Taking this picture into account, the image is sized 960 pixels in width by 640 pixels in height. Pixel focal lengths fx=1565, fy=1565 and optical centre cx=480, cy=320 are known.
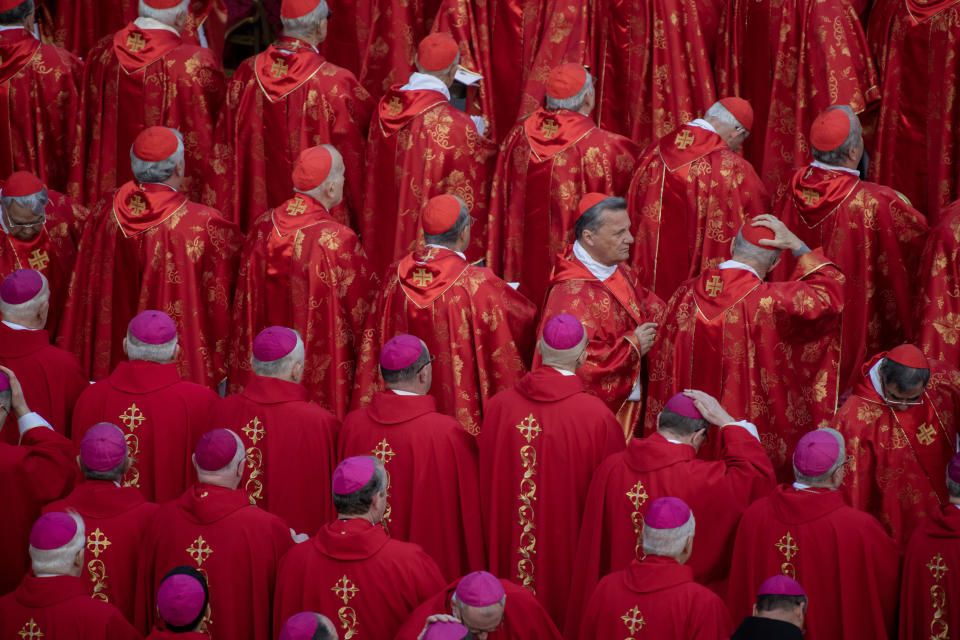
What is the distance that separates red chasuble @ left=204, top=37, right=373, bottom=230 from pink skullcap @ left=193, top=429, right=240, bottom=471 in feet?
10.2

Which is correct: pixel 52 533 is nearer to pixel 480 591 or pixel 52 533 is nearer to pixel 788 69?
pixel 480 591

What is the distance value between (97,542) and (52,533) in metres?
0.76

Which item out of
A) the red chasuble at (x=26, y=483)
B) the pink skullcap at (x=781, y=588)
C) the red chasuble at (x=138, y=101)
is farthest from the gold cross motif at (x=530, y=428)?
the red chasuble at (x=138, y=101)

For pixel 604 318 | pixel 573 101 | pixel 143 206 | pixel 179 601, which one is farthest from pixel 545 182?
pixel 179 601

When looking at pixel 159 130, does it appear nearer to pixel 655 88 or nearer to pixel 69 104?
pixel 69 104

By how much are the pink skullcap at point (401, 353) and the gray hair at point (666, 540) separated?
58.6 inches

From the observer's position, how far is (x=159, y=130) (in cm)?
831

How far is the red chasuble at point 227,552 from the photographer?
20.0 ft

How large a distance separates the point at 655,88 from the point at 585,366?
2.43m

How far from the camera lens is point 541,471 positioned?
21.9 ft

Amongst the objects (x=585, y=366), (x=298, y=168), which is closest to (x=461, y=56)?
(x=298, y=168)

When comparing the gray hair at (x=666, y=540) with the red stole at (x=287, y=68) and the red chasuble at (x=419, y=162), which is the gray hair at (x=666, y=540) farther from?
the red stole at (x=287, y=68)

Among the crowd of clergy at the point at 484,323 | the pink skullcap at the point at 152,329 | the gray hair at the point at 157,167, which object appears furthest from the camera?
the gray hair at the point at 157,167

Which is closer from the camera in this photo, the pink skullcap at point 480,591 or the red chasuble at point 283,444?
the pink skullcap at point 480,591
